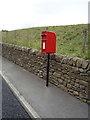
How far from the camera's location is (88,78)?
16.3 feet

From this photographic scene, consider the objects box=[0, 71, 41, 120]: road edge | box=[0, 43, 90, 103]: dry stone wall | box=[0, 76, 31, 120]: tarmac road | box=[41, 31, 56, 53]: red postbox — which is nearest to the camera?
box=[0, 71, 41, 120]: road edge

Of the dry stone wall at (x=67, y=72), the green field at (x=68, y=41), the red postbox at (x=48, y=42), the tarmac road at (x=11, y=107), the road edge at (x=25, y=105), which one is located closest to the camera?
the road edge at (x=25, y=105)

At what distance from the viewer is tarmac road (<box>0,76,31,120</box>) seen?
Answer: 4.69 m

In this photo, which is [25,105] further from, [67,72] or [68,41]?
[68,41]

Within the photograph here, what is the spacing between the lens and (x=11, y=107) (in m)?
5.20

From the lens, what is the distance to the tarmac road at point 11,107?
4.69 m

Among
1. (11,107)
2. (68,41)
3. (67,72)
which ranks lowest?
(11,107)

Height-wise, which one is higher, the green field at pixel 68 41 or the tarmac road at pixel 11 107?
the green field at pixel 68 41

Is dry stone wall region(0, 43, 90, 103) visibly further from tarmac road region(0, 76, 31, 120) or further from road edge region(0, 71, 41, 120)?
tarmac road region(0, 76, 31, 120)

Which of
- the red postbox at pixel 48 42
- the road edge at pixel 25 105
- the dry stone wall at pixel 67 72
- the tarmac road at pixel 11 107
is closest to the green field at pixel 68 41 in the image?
the dry stone wall at pixel 67 72

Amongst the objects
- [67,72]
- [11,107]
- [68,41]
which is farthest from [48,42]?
[68,41]

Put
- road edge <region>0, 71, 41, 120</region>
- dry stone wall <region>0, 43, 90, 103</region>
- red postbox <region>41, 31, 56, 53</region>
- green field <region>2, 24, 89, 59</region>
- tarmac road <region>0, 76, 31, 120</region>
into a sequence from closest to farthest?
road edge <region>0, 71, 41, 120</region>
tarmac road <region>0, 76, 31, 120</region>
dry stone wall <region>0, 43, 90, 103</region>
red postbox <region>41, 31, 56, 53</region>
green field <region>2, 24, 89, 59</region>

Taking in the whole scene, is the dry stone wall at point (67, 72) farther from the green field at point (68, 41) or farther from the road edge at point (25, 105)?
the road edge at point (25, 105)

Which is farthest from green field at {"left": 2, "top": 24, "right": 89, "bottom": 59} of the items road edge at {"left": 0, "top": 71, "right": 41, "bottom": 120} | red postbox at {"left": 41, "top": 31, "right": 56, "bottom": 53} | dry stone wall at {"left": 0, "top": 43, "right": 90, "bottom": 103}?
road edge at {"left": 0, "top": 71, "right": 41, "bottom": 120}
